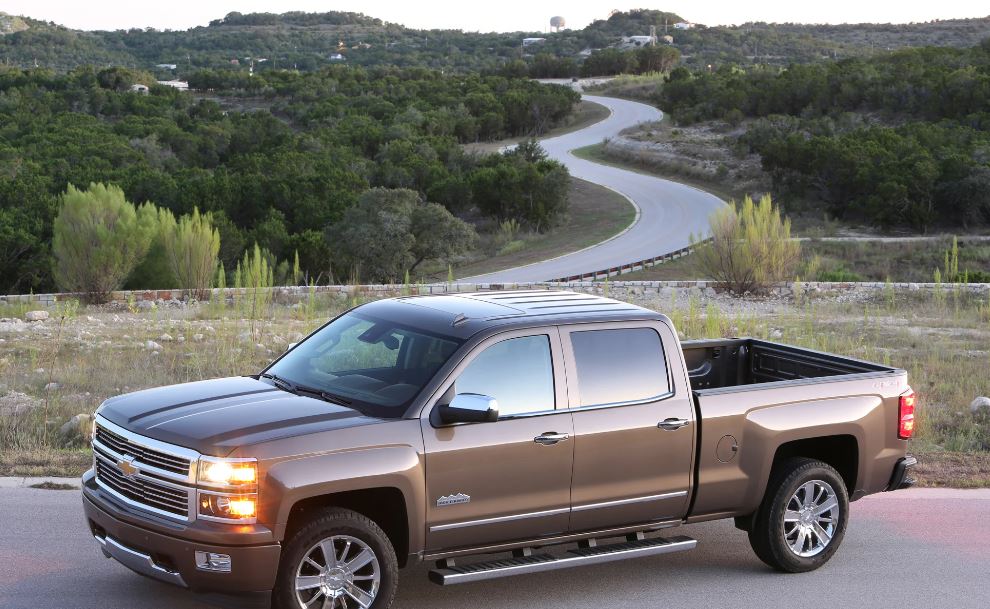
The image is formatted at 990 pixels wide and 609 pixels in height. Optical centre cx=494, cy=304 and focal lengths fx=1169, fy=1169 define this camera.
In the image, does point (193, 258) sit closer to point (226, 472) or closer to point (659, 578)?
point (659, 578)

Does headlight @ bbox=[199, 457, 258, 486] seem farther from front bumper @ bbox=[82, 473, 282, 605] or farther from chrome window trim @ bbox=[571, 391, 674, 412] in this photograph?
chrome window trim @ bbox=[571, 391, 674, 412]

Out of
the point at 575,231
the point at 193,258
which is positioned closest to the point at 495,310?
the point at 193,258

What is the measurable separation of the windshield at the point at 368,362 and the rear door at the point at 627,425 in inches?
33.0

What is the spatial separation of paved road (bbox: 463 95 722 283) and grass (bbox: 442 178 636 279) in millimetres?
647

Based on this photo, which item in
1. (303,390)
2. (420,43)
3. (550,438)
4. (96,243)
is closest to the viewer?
(550,438)

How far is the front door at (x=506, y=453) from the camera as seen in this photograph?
6.27 metres

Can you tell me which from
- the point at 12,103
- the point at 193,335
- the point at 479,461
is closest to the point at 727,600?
the point at 479,461

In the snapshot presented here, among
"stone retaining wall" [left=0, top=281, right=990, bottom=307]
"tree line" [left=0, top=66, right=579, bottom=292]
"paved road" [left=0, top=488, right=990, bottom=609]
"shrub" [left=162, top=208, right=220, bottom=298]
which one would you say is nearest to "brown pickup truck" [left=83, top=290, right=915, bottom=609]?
"paved road" [left=0, top=488, right=990, bottom=609]

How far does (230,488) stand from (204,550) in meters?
0.32

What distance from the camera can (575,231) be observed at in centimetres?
4678

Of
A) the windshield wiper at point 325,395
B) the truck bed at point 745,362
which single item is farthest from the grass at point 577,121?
the windshield wiper at point 325,395

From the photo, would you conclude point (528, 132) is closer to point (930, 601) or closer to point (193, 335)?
point (193, 335)

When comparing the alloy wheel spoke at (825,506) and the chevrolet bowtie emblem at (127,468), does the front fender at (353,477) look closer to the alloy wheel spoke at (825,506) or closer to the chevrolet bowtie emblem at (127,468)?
the chevrolet bowtie emblem at (127,468)

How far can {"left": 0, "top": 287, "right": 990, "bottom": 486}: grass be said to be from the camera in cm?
1061
